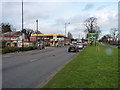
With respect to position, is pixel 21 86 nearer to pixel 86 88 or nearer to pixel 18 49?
pixel 86 88

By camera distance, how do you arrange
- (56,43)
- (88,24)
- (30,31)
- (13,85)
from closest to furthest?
1. (13,85)
2. (56,43)
3. (88,24)
4. (30,31)

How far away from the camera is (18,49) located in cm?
3036

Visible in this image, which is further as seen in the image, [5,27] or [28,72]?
[5,27]

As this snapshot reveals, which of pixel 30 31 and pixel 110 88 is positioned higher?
pixel 30 31

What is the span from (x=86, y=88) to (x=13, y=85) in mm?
2949

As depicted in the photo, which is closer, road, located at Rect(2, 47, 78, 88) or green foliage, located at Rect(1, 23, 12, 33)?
road, located at Rect(2, 47, 78, 88)

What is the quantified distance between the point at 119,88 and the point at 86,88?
3.70 ft

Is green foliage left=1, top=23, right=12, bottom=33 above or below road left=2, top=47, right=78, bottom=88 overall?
above

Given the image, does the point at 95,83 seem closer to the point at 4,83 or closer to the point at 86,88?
the point at 86,88

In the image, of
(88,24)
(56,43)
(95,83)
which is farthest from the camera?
(88,24)

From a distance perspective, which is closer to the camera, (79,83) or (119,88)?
(119,88)

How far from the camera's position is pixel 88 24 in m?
74.9

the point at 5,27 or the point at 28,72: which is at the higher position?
the point at 5,27

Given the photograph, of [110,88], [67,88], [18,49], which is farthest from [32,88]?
[18,49]
